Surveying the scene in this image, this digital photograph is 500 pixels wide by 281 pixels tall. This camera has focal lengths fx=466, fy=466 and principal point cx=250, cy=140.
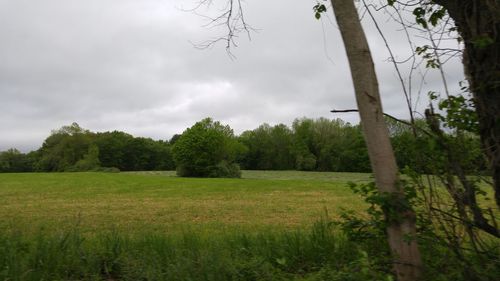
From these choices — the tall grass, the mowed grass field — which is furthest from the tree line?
the tall grass

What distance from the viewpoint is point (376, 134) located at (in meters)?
3.65

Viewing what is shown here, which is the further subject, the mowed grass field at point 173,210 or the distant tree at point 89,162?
the distant tree at point 89,162

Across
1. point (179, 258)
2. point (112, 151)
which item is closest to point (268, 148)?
point (112, 151)

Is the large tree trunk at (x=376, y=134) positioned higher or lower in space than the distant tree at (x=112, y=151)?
lower

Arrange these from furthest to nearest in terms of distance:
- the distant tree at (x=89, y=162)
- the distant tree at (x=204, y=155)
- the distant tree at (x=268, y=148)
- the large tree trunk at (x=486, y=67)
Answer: the distant tree at (x=268, y=148) → the distant tree at (x=89, y=162) → the distant tree at (x=204, y=155) → the large tree trunk at (x=486, y=67)

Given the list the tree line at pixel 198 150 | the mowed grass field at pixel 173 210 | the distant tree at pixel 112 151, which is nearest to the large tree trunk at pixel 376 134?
the mowed grass field at pixel 173 210

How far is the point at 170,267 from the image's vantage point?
15.6ft

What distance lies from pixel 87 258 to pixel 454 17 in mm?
4433

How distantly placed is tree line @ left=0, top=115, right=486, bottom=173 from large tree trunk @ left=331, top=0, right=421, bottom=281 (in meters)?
76.4

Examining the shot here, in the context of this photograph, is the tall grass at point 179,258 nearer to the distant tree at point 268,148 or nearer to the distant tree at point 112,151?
the distant tree at point 268,148

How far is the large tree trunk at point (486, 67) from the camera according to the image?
349cm

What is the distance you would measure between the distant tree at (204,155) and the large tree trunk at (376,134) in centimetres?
8030

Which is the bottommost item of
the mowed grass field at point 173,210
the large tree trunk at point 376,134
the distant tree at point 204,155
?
the mowed grass field at point 173,210

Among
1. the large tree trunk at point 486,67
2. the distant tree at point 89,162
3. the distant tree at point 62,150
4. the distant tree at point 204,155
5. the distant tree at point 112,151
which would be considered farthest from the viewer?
the distant tree at point 112,151
